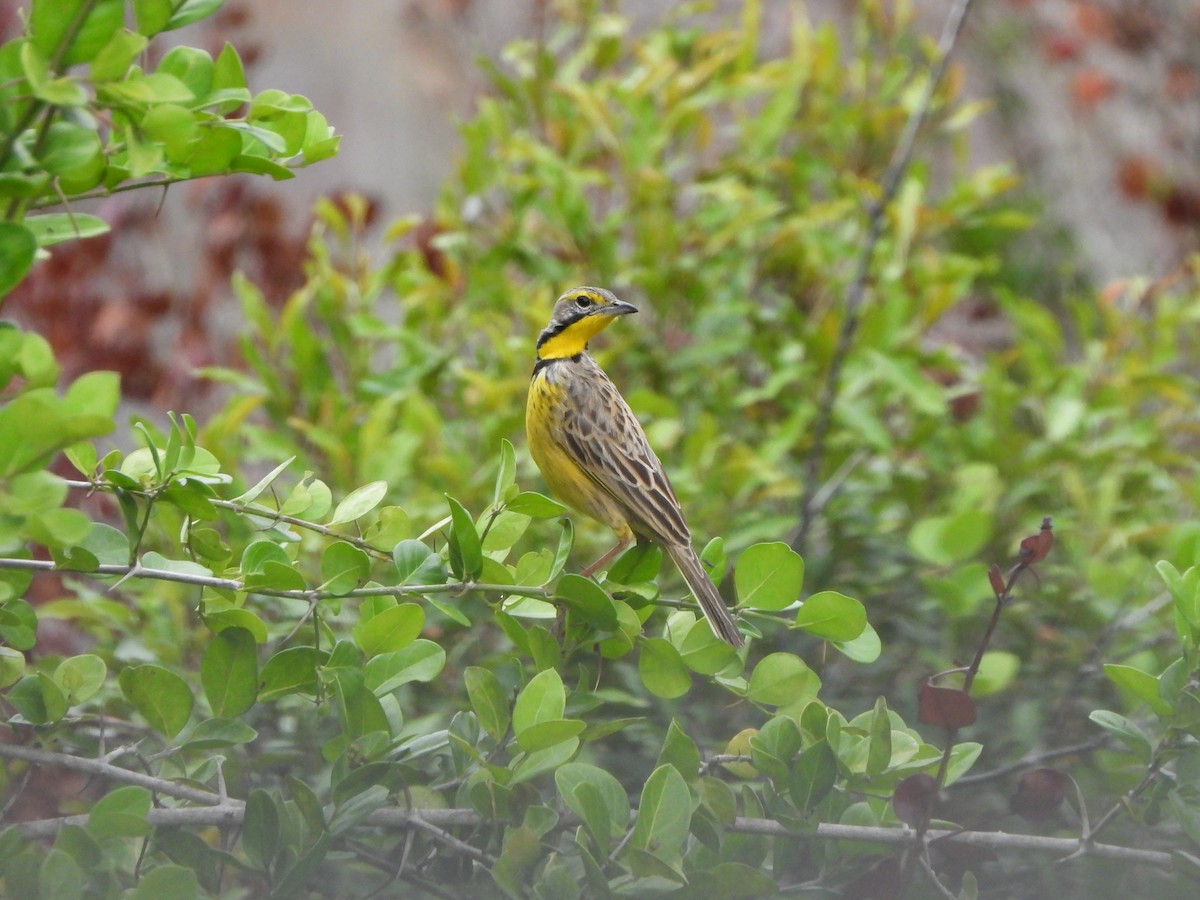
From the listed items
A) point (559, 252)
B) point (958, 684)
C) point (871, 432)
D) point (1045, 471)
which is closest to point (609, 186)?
point (559, 252)

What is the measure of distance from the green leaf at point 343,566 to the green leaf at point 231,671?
0.13 meters

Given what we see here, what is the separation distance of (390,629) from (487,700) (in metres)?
0.15

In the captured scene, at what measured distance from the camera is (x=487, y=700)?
5.41ft

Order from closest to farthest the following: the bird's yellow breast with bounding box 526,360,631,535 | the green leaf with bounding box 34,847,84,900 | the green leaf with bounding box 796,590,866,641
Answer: the green leaf with bounding box 34,847,84,900 → the green leaf with bounding box 796,590,866,641 → the bird's yellow breast with bounding box 526,360,631,535

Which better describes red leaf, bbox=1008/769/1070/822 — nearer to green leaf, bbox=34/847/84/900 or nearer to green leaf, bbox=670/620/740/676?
green leaf, bbox=670/620/740/676

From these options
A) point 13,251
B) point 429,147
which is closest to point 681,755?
point 13,251

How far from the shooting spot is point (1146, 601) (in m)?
3.04

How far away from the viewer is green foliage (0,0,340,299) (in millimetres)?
1233

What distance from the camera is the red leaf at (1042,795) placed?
172 centimetres

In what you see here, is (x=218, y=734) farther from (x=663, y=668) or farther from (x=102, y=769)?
(x=663, y=668)

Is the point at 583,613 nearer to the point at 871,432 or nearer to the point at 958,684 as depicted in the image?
the point at 958,684

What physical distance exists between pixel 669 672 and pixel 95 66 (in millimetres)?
1020

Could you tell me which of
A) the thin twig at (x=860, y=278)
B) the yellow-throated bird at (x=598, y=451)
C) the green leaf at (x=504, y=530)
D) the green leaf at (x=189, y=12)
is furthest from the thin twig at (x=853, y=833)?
the thin twig at (x=860, y=278)

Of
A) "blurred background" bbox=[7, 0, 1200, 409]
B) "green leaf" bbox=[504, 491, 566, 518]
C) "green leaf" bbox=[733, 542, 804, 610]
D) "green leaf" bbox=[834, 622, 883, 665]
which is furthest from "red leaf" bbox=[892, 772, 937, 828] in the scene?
"blurred background" bbox=[7, 0, 1200, 409]
